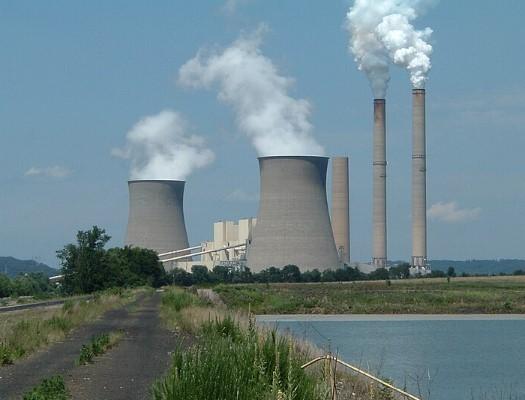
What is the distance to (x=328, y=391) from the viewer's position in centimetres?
694

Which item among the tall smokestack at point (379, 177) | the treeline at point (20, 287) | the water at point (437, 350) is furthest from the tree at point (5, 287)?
the tall smokestack at point (379, 177)

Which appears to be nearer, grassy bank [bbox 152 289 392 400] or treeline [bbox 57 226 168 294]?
grassy bank [bbox 152 289 392 400]

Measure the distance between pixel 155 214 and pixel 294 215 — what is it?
37.4 feet

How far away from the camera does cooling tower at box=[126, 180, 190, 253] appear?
208 feet

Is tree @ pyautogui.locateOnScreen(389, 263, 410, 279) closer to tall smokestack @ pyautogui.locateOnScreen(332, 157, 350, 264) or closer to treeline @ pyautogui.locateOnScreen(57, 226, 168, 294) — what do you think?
tall smokestack @ pyautogui.locateOnScreen(332, 157, 350, 264)

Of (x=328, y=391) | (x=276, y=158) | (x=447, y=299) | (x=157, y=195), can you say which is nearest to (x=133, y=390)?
(x=328, y=391)

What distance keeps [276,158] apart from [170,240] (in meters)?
15.1

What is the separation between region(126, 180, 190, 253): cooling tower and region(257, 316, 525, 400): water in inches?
1080

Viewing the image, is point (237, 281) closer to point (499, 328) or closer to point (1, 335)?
point (499, 328)

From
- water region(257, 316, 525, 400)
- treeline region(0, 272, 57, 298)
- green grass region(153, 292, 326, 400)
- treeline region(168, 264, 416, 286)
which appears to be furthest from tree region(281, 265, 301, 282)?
green grass region(153, 292, 326, 400)

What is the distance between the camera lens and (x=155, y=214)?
64250mm

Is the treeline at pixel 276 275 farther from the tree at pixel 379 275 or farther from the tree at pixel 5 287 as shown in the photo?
the tree at pixel 5 287

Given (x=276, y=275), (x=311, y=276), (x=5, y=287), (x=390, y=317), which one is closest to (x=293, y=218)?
(x=311, y=276)

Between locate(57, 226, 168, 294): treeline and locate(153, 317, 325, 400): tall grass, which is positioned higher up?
locate(57, 226, 168, 294): treeline
